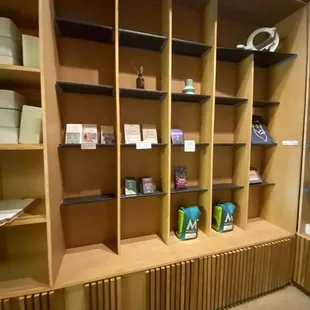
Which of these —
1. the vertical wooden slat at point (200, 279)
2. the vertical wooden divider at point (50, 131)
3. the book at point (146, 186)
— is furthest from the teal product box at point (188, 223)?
the vertical wooden divider at point (50, 131)

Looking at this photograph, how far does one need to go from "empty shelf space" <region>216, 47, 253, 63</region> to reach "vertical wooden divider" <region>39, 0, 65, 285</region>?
134 centimetres

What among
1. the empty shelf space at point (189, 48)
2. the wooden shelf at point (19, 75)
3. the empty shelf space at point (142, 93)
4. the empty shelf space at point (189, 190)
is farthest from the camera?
the empty shelf space at point (189, 190)

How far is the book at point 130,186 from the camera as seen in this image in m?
1.63

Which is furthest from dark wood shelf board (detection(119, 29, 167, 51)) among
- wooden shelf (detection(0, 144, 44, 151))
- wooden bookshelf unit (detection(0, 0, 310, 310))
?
wooden shelf (detection(0, 144, 44, 151))

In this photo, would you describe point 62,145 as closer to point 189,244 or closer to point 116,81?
point 116,81

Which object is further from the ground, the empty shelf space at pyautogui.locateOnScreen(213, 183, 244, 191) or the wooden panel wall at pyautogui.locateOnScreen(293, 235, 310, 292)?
the empty shelf space at pyautogui.locateOnScreen(213, 183, 244, 191)

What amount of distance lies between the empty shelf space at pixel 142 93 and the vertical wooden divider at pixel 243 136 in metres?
0.85

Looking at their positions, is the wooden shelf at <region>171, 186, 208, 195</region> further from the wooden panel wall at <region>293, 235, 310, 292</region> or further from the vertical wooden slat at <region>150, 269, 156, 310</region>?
the wooden panel wall at <region>293, 235, 310, 292</region>

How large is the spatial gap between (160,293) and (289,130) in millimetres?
1893

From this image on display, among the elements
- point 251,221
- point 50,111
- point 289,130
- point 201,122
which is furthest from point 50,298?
point 289,130

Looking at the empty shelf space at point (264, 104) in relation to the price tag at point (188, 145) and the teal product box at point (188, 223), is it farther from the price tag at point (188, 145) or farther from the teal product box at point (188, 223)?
the teal product box at point (188, 223)

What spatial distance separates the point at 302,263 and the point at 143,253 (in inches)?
58.9

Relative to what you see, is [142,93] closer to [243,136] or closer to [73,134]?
[73,134]

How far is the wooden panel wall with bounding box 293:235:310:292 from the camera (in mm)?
1744
